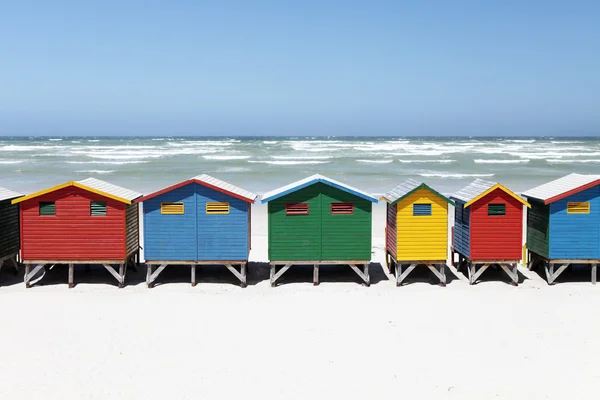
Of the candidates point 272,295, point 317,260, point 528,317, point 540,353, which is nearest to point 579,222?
point 528,317

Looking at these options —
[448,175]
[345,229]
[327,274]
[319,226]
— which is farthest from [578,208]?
[448,175]

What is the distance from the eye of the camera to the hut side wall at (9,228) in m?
17.9

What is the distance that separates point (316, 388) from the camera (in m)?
11.1

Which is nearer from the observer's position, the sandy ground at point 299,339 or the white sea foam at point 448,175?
the sandy ground at point 299,339

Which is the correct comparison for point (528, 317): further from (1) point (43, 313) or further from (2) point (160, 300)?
(1) point (43, 313)

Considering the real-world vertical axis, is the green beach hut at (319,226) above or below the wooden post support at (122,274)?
above

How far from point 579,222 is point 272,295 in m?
9.17

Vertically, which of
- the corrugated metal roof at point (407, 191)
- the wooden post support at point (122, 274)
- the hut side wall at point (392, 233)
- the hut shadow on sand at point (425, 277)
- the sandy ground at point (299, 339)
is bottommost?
the sandy ground at point (299, 339)

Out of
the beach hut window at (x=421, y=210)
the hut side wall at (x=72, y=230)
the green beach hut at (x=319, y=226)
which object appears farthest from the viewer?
the beach hut window at (x=421, y=210)

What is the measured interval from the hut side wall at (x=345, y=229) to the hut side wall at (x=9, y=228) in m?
9.32

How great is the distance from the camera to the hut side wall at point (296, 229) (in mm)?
17516

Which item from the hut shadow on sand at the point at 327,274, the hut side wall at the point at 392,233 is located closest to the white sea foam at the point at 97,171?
the hut shadow on sand at the point at 327,274

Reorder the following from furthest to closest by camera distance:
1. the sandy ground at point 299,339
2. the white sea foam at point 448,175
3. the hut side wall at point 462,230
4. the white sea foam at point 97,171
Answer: the white sea foam at point 97,171
the white sea foam at point 448,175
the hut side wall at point 462,230
the sandy ground at point 299,339

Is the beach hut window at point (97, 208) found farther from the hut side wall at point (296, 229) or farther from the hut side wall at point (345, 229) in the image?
the hut side wall at point (345, 229)
